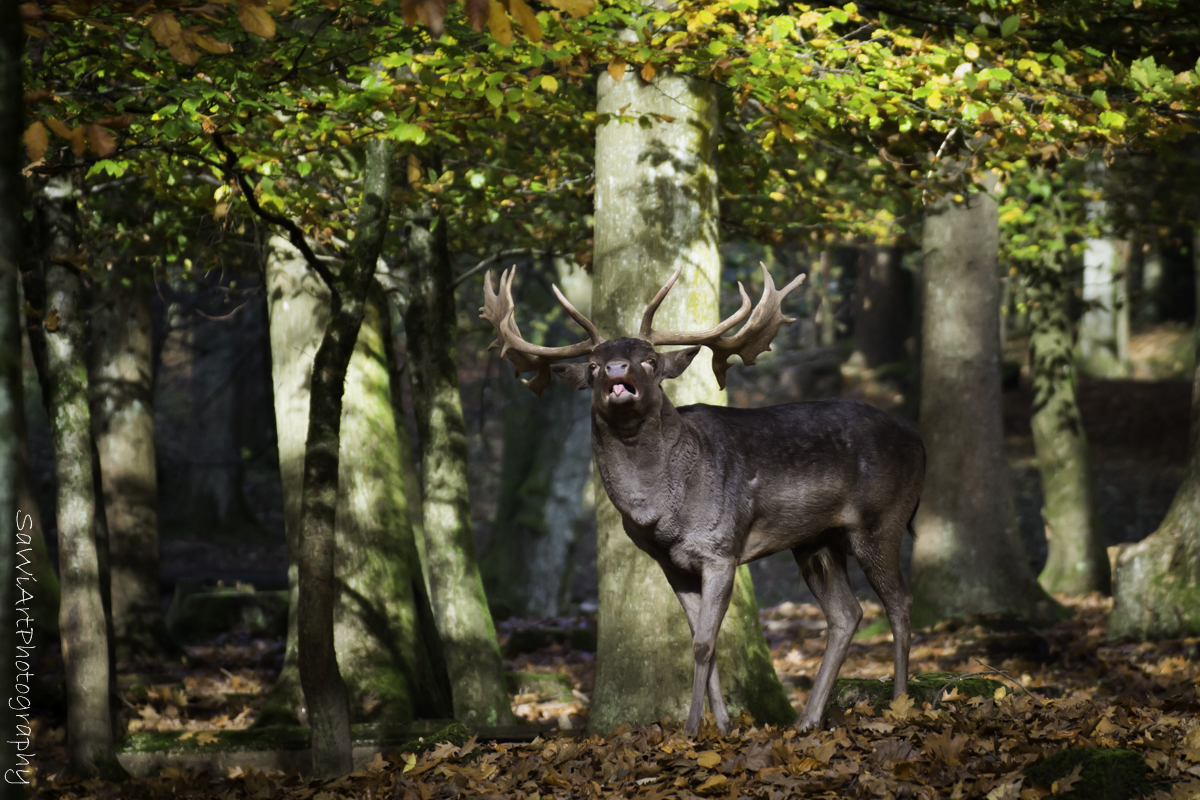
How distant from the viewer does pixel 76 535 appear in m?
7.84

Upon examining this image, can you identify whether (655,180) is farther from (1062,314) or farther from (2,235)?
(1062,314)

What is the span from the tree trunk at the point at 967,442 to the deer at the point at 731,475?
759 centimetres

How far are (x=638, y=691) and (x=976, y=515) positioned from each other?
7602 mm

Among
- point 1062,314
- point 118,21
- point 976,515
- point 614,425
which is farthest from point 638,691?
point 1062,314

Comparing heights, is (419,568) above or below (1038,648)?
above

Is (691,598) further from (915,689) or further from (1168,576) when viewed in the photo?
(1168,576)

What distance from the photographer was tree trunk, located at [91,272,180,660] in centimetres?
1466

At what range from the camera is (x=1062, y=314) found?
18.4 m

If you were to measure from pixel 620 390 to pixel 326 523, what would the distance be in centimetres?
223

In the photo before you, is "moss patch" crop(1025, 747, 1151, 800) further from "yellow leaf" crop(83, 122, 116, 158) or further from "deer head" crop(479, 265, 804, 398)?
"yellow leaf" crop(83, 122, 116, 158)

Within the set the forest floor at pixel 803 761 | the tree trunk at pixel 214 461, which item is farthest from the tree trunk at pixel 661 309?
the tree trunk at pixel 214 461

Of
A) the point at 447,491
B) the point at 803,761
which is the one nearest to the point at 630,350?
the point at 803,761

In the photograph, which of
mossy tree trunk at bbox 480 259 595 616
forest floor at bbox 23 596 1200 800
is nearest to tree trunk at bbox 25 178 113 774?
forest floor at bbox 23 596 1200 800

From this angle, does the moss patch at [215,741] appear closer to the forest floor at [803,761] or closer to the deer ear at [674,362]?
the forest floor at [803,761]
